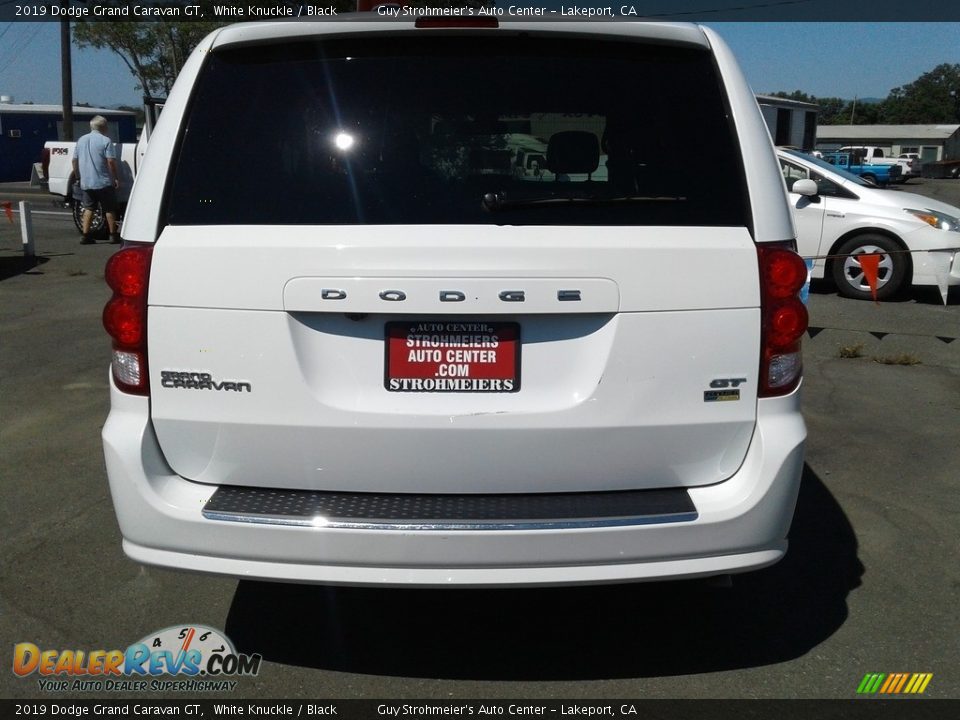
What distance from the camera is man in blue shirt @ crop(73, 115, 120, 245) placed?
14.2 meters

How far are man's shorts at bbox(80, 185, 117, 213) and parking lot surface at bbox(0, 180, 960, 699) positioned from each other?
10.3 m

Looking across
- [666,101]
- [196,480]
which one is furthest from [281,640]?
[666,101]

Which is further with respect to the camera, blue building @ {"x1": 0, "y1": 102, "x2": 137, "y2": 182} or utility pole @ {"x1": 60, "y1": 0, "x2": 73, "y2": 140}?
blue building @ {"x1": 0, "y1": 102, "x2": 137, "y2": 182}

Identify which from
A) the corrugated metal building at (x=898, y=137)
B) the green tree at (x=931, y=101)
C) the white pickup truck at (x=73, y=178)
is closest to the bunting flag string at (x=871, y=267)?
the white pickup truck at (x=73, y=178)

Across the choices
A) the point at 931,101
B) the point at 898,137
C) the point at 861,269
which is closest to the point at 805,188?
the point at 861,269

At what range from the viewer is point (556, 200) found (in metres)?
2.77

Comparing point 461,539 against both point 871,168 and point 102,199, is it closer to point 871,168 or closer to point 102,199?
point 102,199

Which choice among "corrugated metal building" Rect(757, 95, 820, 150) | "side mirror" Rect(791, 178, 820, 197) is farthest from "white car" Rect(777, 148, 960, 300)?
"corrugated metal building" Rect(757, 95, 820, 150)

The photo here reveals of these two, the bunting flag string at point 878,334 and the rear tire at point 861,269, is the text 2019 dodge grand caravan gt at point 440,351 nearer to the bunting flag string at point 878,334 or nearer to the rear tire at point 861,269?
the bunting flag string at point 878,334

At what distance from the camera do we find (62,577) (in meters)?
3.80

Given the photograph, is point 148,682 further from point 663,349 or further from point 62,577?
point 663,349

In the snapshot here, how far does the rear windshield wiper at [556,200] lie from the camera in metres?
2.75

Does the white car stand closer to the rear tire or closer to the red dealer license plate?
the rear tire

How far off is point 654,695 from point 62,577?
2.37 metres
